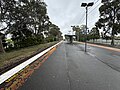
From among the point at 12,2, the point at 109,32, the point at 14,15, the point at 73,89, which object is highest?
the point at 12,2

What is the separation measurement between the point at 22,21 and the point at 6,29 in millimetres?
3018

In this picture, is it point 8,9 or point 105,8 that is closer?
point 8,9

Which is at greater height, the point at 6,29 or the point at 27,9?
the point at 27,9

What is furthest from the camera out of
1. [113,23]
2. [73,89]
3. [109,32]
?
[109,32]

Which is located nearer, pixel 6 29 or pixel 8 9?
pixel 8 9

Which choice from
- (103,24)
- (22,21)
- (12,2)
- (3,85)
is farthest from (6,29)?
(103,24)

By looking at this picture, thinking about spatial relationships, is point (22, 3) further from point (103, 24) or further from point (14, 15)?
point (103, 24)

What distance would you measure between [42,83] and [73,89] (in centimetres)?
115

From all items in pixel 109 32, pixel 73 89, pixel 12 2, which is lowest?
pixel 73 89

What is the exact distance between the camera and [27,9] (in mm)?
24172

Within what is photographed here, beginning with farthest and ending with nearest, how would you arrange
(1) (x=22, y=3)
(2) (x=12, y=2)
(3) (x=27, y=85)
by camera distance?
(1) (x=22, y=3) < (2) (x=12, y=2) < (3) (x=27, y=85)

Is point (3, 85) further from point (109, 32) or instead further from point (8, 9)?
point (109, 32)

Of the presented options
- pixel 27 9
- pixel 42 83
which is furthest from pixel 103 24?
pixel 42 83

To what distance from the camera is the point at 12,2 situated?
21.2m
